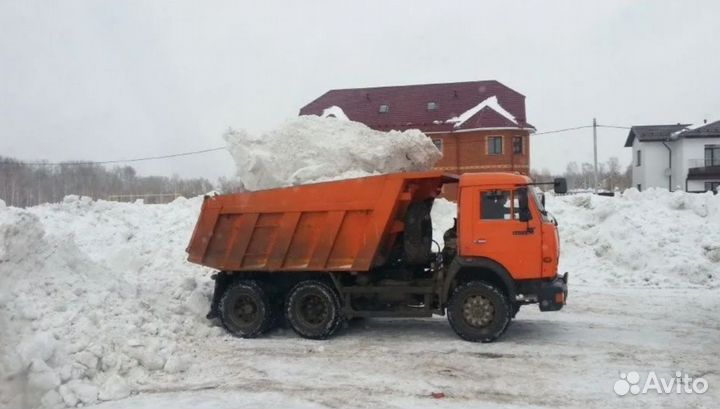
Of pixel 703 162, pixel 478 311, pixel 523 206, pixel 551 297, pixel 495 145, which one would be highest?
pixel 495 145

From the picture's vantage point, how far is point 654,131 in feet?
175

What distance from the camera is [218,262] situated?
434 inches

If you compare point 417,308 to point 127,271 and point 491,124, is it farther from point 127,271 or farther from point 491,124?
point 491,124

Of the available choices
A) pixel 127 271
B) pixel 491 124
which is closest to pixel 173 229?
pixel 127 271

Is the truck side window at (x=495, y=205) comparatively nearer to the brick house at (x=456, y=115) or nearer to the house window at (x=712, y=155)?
the brick house at (x=456, y=115)

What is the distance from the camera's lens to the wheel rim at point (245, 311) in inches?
425

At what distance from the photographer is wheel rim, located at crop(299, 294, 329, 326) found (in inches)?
416

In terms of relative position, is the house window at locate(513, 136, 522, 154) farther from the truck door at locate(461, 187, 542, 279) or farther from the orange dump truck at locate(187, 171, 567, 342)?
the truck door at locate(461, 187, 542, 279)

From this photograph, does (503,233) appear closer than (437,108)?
Yes

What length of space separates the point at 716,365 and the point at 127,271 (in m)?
12.0

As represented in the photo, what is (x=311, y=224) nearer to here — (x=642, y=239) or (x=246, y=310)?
(x=246, y=310)

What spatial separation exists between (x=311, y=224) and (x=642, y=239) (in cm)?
1112

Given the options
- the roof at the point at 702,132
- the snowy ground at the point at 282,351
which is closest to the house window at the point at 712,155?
the roof at the point at 702,132

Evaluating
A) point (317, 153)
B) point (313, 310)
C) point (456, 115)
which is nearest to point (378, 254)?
point (313, 310)
